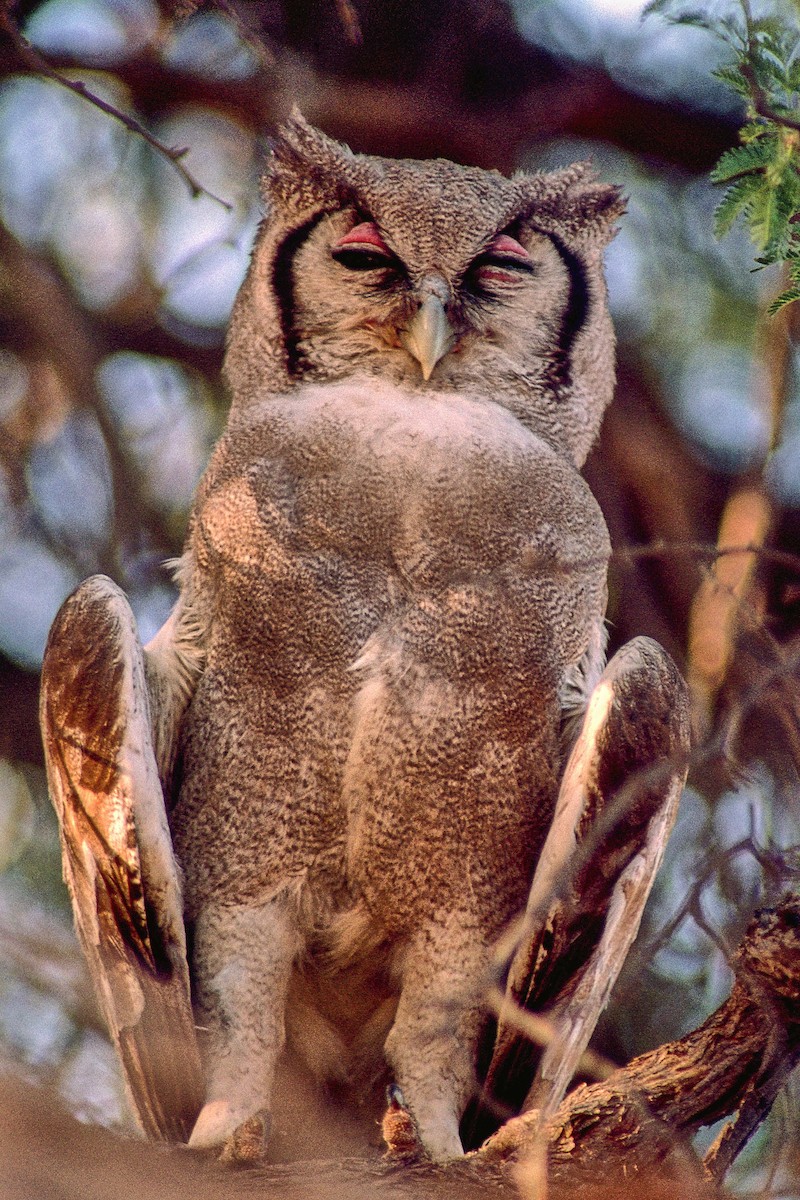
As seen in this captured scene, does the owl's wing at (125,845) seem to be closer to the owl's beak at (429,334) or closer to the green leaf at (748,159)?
the owl's beak at (429,334)

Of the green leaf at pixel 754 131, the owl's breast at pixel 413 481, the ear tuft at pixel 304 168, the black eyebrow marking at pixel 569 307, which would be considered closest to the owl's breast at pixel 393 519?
the owl's breast at pixel 413 481

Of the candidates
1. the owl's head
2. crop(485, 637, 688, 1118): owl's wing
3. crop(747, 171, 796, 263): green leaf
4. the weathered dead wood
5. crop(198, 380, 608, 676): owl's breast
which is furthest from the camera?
the owl's head

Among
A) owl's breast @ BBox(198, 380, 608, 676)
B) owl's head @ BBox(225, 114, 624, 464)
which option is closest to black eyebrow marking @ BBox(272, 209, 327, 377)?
owl's head @ BBox(225, 114, 624, 464)

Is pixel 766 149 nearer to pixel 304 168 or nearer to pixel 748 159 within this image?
pixel 748 159

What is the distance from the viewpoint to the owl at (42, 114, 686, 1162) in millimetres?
2896

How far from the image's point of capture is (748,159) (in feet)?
7.90

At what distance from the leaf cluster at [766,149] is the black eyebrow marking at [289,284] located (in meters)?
1.14

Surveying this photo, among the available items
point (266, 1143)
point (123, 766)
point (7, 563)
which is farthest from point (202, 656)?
point (7, 563)

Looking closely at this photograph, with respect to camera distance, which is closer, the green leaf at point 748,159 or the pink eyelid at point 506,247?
the green leaf at point 748,159

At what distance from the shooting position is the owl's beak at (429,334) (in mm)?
3043

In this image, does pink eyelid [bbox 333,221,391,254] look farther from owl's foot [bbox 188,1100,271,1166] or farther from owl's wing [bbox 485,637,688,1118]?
owl's foot [bbox 188,1100,271,1166]

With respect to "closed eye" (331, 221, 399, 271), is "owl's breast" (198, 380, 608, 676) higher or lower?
lower

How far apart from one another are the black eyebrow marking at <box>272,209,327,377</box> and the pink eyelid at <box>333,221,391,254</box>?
153mm

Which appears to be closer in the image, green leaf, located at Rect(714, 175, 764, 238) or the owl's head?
green leaf, located at Rect(714, 175, 764, 238)
